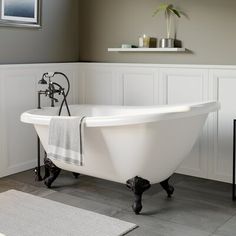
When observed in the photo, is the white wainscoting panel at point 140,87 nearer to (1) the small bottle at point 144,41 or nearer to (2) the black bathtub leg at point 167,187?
(1) the small bottle at point 144,41

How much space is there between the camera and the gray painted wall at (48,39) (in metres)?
4.30

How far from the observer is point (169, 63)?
14.1 feet

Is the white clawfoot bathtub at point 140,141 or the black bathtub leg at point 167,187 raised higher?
the white clawfoot bathtub at point 140,141

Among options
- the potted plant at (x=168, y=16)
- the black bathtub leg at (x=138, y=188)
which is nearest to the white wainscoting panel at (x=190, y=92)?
the potted plant at (x=168, y=16)

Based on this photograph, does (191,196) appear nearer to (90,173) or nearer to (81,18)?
(90,173)

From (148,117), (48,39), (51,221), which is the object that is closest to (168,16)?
(48,39)

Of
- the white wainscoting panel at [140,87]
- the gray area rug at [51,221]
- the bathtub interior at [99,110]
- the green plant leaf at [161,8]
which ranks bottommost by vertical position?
the gray area rug at [51,221]

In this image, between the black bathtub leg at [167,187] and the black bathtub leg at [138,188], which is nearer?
the black bathtub leg at [138,188]

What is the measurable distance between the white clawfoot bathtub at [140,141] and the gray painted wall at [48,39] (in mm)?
1074

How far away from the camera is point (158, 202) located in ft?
11.6

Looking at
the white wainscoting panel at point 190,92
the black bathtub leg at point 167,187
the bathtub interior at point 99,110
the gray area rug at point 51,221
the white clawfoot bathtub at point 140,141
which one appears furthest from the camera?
the white wainscoting panel at point 190,92

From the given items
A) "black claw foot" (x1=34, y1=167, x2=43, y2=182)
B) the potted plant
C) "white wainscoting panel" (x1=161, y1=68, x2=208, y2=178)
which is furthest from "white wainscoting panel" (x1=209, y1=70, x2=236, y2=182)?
"black claw foot" (x1=34, y1=167, x2=43, y2=182)

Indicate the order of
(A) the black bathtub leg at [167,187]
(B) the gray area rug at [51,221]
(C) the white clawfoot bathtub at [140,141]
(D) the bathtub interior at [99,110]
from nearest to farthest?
(B) the gray area rug at [51,221]
(C) the white clawfoot bathtub at [140,141]
(A) the black bathtub leg at [167,187]
(D) the bathtub interior at [99,110]

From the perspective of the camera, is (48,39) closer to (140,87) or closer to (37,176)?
(140,87)
